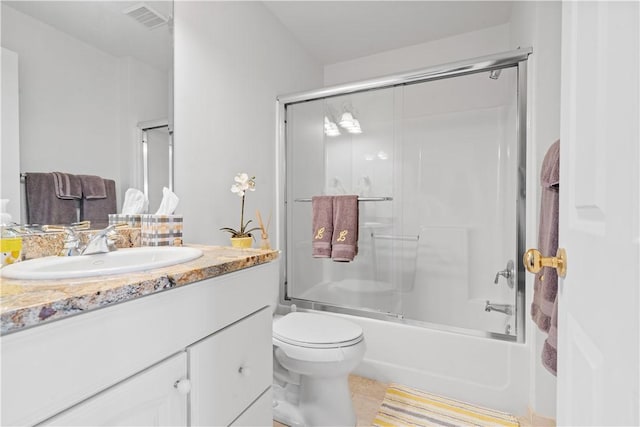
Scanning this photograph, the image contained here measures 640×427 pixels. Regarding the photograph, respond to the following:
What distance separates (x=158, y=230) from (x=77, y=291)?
683 millimetres

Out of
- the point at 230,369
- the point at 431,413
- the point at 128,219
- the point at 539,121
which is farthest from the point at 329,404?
the point at 539,121

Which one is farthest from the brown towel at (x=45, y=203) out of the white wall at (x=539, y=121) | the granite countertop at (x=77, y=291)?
the white wall at (x=539, y=121)

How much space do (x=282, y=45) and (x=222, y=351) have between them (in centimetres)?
214

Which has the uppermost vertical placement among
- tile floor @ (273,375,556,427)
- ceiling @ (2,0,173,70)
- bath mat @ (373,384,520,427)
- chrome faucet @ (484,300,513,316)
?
ceiling @ (2,0,173,70)

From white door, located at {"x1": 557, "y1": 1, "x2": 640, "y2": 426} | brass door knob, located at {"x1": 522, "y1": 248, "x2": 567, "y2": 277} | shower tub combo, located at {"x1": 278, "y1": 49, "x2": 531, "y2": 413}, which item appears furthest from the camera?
shower tub combo, located at {"x1": 278, "y1": 49, "x2": 531, "y2": 413}

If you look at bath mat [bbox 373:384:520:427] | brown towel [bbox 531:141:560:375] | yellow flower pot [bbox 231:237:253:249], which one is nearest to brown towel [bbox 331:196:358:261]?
yellow flower pot [bbox 231:237:253:249]

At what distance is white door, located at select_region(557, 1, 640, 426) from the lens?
328 millimetres

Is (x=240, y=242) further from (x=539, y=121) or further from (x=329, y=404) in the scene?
(x=539, y=121)

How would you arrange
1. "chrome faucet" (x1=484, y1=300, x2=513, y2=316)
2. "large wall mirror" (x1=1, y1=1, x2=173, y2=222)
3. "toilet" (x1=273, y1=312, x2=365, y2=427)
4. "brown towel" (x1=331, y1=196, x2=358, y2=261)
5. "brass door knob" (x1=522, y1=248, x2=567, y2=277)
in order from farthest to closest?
1. "brown towel" (x1=331, y1=196, x2=358, y2=261)
2. "chrome faucet" (x1=484, y1=300, x2=513, y2=316)
3. "toilet" (x1=273, y1=312, x2=365, y2=427)
4. "large wall mirror" (x1=1, y1=1, x2=173, y2=222)
5. "brass door knob" (x1=522, y1=248, x2=567, y2=277)

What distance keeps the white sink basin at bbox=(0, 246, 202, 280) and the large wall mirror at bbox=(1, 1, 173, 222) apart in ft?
0.77

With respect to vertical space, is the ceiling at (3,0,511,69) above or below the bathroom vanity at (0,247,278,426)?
above

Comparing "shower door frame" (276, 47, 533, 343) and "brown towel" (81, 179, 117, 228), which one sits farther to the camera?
"shower door frame" (276, 47, 533, 343)

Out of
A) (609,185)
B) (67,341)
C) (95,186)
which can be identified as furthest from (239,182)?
(609,185)

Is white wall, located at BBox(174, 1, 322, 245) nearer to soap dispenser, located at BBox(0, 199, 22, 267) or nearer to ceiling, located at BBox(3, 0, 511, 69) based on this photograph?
ceiling, located at BBox(3, 0, 511, 69)
